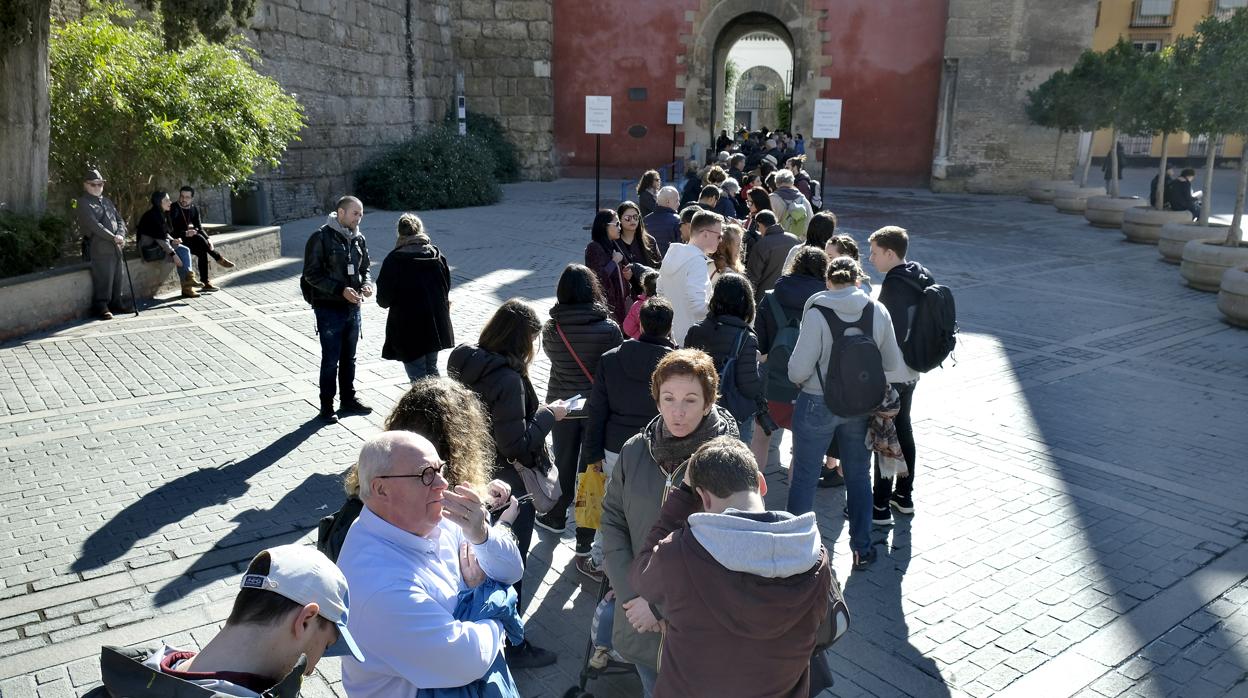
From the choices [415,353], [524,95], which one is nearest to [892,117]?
[524,95]

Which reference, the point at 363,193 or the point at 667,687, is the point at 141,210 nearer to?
the point at 363,193

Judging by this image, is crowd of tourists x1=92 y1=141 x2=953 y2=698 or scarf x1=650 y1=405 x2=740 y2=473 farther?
scarf x1=650 y1=405 x2=740 y2=473

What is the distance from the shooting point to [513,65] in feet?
81.4

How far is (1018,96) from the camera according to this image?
76.5ft

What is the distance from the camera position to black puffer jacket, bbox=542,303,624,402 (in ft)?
16.2

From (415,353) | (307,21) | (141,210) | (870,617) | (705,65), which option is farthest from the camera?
(705,65)

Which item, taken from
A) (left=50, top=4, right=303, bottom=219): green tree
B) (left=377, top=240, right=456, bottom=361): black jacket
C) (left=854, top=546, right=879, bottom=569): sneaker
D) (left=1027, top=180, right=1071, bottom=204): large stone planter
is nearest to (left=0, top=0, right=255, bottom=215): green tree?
(left=50, top=4, right=303, bottom=219): green tree

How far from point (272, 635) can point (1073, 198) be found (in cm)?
2208

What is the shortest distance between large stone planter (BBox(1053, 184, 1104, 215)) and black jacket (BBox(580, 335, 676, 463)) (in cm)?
1928

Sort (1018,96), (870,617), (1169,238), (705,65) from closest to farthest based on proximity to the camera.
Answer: (870,617)
(1169,238)
(1018,96)
(705,65)

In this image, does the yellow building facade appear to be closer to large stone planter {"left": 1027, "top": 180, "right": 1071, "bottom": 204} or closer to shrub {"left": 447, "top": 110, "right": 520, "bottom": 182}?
large stone planter {"left": 1027, "top": 180, "right": 1071, "bottom": 204}

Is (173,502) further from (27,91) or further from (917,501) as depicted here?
(27,91)

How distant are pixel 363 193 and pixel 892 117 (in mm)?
13996

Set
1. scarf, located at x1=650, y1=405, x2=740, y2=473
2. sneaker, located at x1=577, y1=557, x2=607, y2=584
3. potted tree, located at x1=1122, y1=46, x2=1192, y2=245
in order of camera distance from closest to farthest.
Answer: scarf, located at x1=650, y1=405, x2=740, y2=473 → sneaker, located at x1=577, y1=557, x2=607, y2=584 → potted tree, located at x1=1122, y1=46, x2=1192, y2=245
